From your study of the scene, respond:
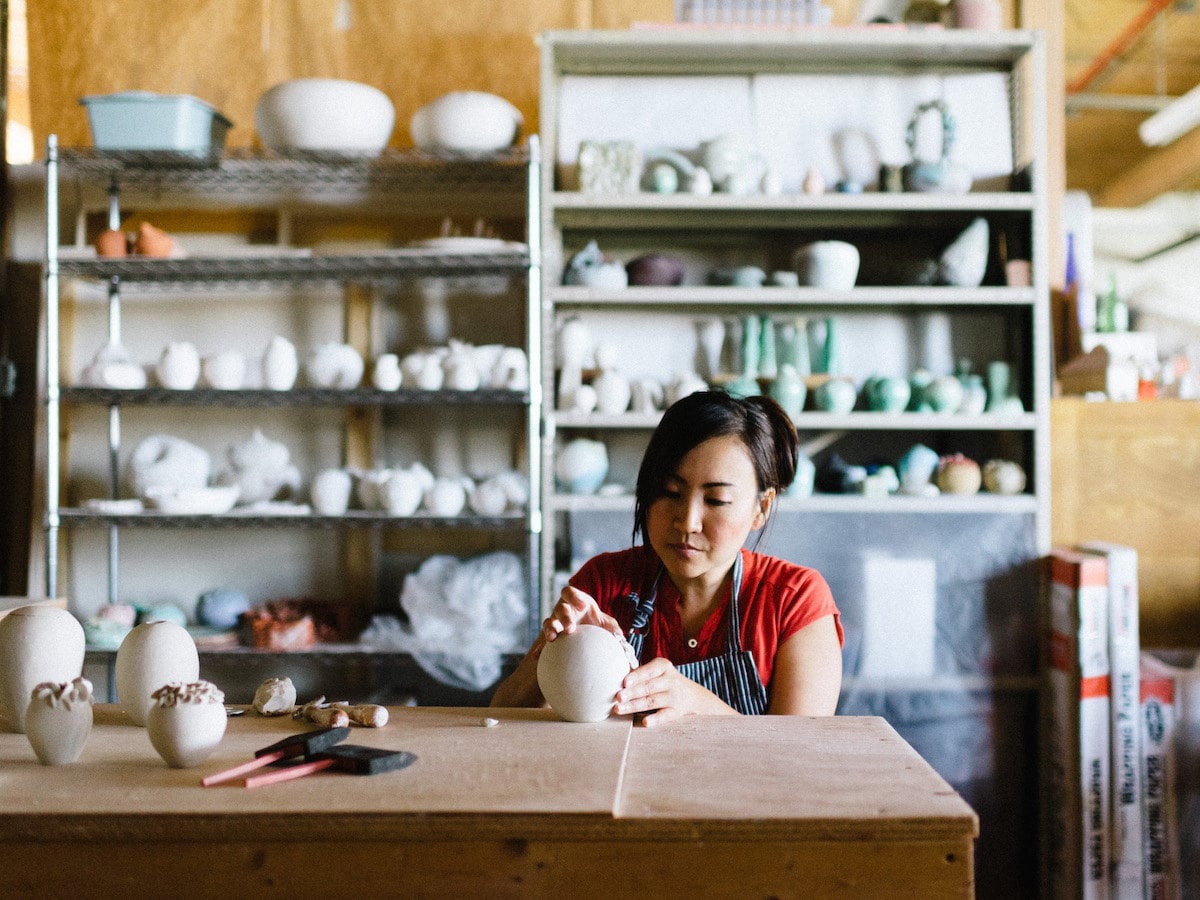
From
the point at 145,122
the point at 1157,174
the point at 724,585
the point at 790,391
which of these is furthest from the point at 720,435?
the point at 1157,174

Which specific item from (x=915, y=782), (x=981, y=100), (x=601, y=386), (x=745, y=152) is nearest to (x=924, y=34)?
(x=981, y=100)

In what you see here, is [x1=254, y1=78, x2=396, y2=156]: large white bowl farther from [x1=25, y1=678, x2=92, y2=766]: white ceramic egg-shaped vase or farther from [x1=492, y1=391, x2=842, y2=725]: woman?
[x1=25, y1=678, x2=92, y2=766]: white ceramic egg-shaped vase

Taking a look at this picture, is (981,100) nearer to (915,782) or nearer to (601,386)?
(601,386)

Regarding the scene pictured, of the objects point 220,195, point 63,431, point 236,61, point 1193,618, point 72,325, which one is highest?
point 236,61

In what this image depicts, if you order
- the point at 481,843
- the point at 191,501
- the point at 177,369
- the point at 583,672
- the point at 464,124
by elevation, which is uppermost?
the point at 464,124

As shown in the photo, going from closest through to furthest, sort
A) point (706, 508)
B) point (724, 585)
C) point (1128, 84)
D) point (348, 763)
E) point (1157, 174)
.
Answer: point (348, 763)
point (706, 508)
point (724, 585)
point (1128, 84)
point (1157, 174)

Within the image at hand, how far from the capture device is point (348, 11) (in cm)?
306

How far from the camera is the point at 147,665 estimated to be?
3.77 ft

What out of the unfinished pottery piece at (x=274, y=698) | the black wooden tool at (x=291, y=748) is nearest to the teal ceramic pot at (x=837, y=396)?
the unfinished pottery piece at (x=274, y=698)

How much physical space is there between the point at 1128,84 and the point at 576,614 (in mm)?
5270

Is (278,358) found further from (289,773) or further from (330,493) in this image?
(289,773)

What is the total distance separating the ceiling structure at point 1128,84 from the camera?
4.05 meters

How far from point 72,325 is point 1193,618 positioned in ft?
12.1

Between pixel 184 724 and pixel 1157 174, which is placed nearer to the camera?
pixel 184 724
